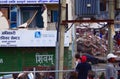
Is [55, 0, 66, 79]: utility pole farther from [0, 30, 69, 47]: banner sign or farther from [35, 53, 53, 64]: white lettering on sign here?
[0, 30, 69, 47]: banner sign

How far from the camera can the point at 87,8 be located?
16.8 meters

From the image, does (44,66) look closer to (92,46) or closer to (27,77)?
(92,46)

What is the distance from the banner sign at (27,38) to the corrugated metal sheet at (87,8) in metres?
24.3

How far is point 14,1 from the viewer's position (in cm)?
4238

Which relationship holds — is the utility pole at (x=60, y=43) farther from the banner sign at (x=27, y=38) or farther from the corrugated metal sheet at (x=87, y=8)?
the banner sign at (x=27, y=38)

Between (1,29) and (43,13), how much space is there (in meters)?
3.58

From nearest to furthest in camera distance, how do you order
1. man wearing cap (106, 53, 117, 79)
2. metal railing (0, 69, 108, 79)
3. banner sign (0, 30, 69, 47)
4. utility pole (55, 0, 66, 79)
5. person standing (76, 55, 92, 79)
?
man wearing cap (106, 53, 117, 79)
person standing (76, 55, 92, 79)
metal railing (0, 69, 108, 79)
utility pole (55, 0, 66, 79)
banner sign (0, 30, 69, 47)

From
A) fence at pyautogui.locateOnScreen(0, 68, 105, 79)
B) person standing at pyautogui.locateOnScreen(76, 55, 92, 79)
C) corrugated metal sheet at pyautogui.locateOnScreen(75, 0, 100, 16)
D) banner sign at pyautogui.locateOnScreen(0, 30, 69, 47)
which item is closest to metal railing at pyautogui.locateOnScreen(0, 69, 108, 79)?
fence at pyautogui.locateOnScreen(0, 68, 105, 79)

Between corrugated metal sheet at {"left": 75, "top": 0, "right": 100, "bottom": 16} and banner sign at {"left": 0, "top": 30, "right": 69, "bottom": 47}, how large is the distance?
24270 millimetres

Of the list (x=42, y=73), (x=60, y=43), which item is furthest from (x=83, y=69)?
(x=42, y=73)

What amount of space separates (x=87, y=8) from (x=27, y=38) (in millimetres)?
25525

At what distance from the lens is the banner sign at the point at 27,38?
41562 millimetres

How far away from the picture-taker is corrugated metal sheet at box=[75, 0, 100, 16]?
1675cm

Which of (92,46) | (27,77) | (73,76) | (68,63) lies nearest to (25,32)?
(68,63)
